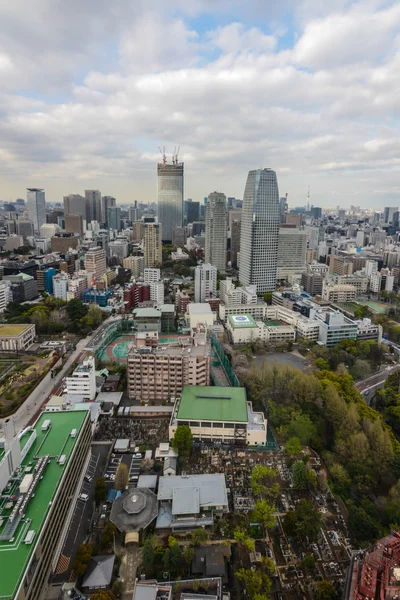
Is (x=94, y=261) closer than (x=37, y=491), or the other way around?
(x=37, y=491)

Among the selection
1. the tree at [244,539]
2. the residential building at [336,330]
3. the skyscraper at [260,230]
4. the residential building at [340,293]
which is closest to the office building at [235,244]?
the skyscraper at [260,230]

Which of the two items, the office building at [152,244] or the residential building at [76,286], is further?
the office building at [152,244]

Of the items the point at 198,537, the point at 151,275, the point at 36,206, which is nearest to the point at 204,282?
the point at 151,275

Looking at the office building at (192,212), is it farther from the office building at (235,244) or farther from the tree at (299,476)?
the tree at (299,476)

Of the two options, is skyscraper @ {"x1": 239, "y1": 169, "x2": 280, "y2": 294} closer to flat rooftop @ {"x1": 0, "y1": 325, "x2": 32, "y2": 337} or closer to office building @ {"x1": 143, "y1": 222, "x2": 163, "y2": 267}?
office building @ {"x1": 143, "y1": 222, "x2": 163, "y2": 267}

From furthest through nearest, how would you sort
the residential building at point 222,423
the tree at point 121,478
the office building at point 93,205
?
the office building at point 93,205, the residential building at point 222,423, the tree at point 121,478

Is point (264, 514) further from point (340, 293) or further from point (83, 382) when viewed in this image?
point (340, 293)

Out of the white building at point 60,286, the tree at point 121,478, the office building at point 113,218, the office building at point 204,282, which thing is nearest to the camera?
the tree at point 121,478
